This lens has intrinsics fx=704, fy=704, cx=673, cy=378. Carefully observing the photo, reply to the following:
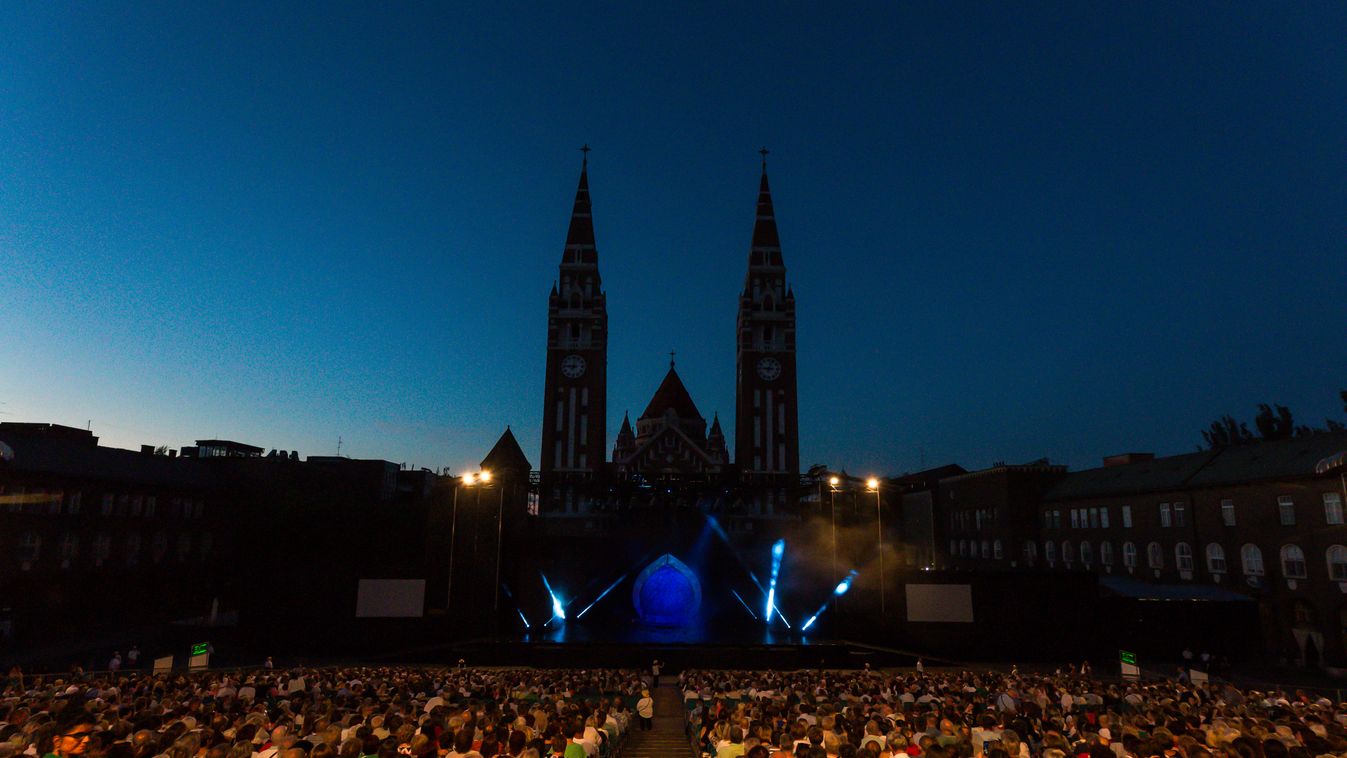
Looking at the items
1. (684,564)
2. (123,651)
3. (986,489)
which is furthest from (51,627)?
(986,489)

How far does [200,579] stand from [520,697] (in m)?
39.0

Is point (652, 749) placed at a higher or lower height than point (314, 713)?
lower

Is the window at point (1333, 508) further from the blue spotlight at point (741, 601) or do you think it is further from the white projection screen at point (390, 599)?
the white projection screen at point (390, 599)

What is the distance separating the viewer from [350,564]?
25.8 metres

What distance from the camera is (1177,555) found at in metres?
33.4

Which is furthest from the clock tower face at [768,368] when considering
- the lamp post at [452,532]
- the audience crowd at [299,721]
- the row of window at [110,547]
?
the audience crowd at [299,721]

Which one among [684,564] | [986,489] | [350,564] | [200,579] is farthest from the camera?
[986,489]

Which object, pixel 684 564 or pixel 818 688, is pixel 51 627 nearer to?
pixel 684 564

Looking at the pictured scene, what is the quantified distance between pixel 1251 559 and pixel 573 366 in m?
47.7

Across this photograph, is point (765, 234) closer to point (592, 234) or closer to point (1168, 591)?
point (592, 234)

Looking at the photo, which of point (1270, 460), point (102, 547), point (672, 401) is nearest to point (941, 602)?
point (1270, 460)

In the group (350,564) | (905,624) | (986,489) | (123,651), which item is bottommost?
(123,651)

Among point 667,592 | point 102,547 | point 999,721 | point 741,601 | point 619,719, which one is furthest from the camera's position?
point 102,547

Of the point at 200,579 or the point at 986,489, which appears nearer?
the point at 200,579
